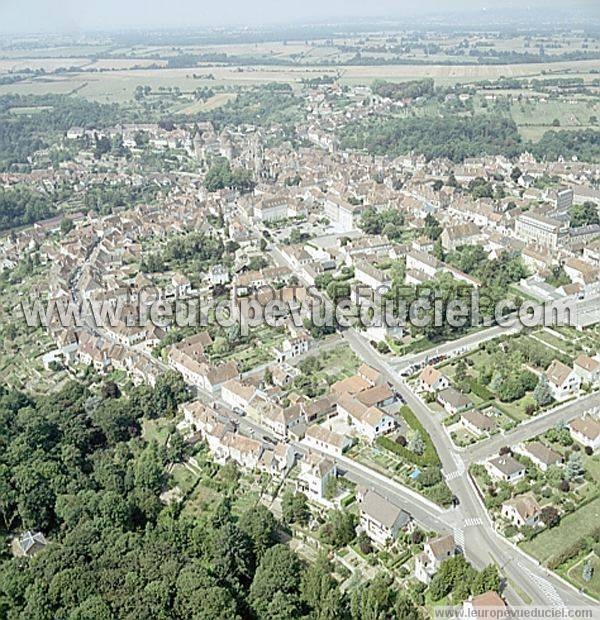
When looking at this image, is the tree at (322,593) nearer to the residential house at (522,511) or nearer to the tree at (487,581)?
the tree at (487,581)

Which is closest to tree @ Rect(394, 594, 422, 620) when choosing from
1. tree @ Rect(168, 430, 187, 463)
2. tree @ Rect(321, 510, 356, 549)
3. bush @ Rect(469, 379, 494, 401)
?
tree @ Rect(321, 510, 356, 549)

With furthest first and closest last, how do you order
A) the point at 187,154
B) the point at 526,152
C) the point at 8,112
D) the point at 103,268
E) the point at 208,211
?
the point at 8,112
the point at 187,154
the point at 526,152
the point at 208,211
the point at 103,268

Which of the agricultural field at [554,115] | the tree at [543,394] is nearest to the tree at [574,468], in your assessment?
the tree at [543,394]

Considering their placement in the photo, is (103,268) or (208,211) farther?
(208,211)

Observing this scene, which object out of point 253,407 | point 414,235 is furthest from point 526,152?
point 253,407

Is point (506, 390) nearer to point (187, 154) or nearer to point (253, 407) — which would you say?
point (253, 407)

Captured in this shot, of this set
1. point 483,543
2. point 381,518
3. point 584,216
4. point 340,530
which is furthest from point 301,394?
point 584,216

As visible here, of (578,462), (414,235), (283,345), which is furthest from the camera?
(414,235)

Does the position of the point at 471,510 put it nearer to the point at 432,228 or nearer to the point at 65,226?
the point at 432,228
